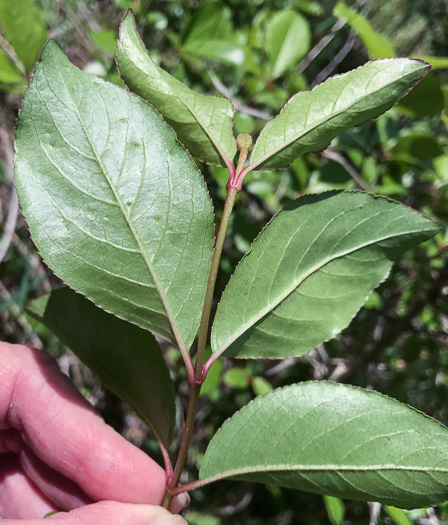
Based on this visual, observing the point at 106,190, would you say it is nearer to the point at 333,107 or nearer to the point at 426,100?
the point at 333,107

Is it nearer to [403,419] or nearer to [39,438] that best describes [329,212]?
[403,419]

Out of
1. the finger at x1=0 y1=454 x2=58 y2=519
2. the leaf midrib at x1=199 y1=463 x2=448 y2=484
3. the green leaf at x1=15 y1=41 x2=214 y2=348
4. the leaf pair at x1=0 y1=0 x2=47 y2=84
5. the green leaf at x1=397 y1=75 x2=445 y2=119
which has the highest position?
the leaf pair at x1=0 y1=0 x2=47 y2=84

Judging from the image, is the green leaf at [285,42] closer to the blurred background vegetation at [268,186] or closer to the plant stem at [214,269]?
the blurred background vegetation at [268,186]

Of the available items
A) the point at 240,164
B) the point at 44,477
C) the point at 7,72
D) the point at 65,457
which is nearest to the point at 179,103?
the point at 240,164

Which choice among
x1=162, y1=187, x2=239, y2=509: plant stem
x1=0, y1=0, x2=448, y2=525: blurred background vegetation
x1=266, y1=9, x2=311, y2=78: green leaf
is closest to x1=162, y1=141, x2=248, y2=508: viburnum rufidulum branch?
x1=162, y1=187, x2=239, y2=509: plant stem

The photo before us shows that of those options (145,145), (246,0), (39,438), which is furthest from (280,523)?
(246,0)

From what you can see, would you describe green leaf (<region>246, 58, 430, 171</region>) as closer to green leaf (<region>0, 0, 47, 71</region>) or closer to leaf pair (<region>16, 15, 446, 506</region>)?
leaf pair (<region>16, 15, 446, 506</region>)

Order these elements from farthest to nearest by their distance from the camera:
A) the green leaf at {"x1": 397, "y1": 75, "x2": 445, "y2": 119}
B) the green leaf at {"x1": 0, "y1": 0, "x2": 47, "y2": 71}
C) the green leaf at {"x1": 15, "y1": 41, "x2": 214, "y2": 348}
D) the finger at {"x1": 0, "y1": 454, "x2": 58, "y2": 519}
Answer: the finger at {"x1": 0, "y1": 454, "x2": 58, "y2": 519} < the green leaf at {"x1": 397, "y1": 75, "x2": 445, "y2": 119} < the green leaf at {"x1": 0, "y1": 0, "x2": 47, "y2": 71} < the green leaf at {"x1": 15, "y1": 41, "x2": 214, "y2": 348}
